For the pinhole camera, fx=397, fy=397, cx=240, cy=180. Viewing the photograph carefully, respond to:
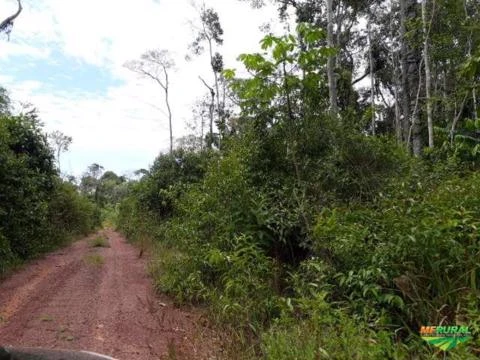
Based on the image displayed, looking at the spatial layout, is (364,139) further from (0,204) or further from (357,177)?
(0,204)

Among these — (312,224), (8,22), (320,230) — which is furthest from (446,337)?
(8,22)

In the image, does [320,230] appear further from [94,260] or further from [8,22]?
[8,22]

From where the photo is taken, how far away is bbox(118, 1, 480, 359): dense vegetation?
3.25 m

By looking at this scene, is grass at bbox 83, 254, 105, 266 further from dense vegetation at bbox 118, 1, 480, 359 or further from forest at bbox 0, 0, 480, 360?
dense vegetation at bbox 118, 1, 480, 359

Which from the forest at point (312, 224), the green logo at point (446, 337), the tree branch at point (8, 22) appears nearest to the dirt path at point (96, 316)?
the forest at point (312, 224)

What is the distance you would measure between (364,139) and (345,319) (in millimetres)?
4450

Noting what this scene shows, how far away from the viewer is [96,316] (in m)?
5.77

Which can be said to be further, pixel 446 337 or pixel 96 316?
pixel 96 316

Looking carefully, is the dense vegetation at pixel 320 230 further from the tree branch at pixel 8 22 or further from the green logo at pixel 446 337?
the tree branch at pixel 8 22

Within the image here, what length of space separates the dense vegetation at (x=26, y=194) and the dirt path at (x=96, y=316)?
864 mm

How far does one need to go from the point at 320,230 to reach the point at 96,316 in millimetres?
3604

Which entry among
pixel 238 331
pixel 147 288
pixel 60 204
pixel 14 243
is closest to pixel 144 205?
pixel 60 204

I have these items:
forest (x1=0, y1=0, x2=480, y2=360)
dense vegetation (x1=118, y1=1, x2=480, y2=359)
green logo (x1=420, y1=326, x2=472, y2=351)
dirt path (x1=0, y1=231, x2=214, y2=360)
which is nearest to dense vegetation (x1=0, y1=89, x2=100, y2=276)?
forest (x1=0, y1=0, x2=480, y2=360)

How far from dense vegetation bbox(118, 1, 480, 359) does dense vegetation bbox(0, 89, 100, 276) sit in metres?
4.09
